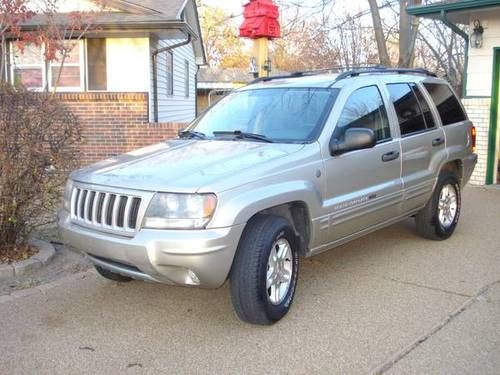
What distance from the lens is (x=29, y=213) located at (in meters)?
5.79

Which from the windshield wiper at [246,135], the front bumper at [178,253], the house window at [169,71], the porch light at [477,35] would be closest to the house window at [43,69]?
the house window at [169,71]

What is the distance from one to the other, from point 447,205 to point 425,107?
1.18m

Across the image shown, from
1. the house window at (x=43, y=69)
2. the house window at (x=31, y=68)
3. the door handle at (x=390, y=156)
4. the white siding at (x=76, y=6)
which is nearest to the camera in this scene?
the door handle at (x=390, y=156)

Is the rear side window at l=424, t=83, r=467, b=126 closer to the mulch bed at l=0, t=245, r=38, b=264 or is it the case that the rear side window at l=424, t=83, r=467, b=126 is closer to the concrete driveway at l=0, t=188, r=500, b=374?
the concrete driveway at l=0, t=188, r=500, b=374

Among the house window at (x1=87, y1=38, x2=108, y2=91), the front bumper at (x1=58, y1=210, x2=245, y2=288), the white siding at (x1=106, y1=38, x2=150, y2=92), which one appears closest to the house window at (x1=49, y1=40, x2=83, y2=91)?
the house window at (x1=87, y1=38, x2=108, y2=91)

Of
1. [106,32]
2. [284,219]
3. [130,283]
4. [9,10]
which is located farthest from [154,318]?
[106,32]

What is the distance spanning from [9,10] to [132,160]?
402 cm

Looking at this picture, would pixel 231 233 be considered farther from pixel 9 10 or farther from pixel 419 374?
pixel 9 10

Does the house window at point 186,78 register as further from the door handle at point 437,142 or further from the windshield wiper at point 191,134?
the windshield wiper at point 191,134

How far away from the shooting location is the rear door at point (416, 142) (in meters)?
5.96

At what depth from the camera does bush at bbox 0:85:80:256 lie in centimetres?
540

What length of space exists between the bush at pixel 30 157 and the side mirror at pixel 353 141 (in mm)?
2496

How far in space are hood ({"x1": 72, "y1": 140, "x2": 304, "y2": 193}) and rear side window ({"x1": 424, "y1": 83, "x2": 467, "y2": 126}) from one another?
2.67 meters

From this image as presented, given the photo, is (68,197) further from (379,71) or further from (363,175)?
(379,71)
